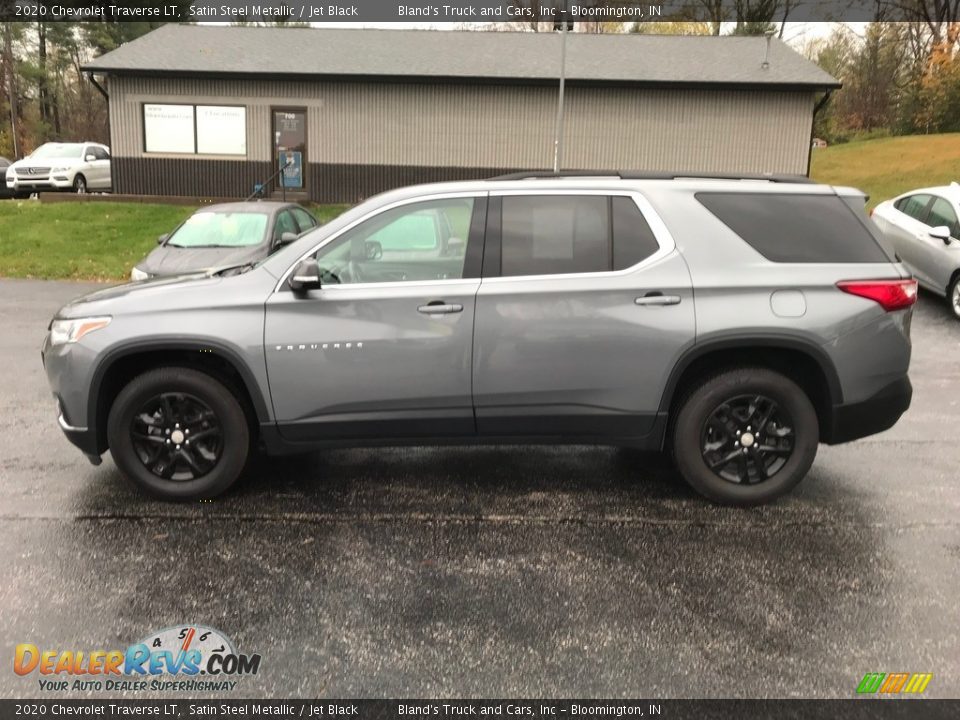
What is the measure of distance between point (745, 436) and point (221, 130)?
65.4 feet

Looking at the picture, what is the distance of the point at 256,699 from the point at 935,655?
8.48ft

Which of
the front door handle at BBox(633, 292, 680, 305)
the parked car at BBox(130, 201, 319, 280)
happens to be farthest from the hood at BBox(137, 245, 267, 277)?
the front door handle at BBox(633, 292, 680, 305)

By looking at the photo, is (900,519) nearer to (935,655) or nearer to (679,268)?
(935,655)

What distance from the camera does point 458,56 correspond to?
72.5 ft

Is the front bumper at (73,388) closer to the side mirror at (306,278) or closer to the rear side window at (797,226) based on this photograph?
the side mirror at (306,278)

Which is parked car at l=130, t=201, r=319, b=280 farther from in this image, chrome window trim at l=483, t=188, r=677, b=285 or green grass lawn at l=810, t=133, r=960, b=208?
green grass lawn at l=810, t=133, r=960, b=208

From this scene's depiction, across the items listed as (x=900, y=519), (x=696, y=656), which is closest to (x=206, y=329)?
(x=696, y=656)

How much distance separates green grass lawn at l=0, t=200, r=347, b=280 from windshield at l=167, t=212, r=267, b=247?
4.26m

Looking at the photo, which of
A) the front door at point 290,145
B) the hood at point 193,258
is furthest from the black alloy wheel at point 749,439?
the front door at point 290,145

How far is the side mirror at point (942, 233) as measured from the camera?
10789mm

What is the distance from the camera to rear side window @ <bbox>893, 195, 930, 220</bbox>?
11.8m

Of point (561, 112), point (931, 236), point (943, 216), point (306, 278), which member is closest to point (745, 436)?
point (306, 278)

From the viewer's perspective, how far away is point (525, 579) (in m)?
3.73

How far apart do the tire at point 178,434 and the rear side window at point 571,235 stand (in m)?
1.75
